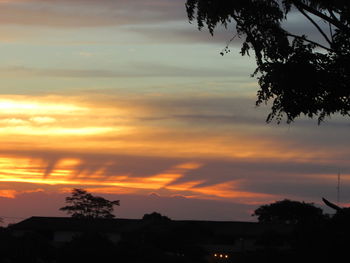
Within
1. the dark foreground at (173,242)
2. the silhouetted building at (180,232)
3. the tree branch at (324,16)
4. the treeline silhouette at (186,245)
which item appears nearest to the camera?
the tree branch at (324,16)

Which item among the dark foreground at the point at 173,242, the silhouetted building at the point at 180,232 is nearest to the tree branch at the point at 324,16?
the dark foreground at the point at 173,242

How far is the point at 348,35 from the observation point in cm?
2834

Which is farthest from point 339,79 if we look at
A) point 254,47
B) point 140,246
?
point 140,246

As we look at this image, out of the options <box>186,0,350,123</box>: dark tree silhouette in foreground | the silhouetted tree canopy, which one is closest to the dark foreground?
<box>186,0,350,123</box>: dark tree silhouette in foreground

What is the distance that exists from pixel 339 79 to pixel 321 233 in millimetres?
22125

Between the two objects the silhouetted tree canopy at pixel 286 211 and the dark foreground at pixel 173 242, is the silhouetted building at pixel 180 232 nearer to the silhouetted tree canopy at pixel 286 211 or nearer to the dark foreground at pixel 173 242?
the dark foreground at pixel 173 242

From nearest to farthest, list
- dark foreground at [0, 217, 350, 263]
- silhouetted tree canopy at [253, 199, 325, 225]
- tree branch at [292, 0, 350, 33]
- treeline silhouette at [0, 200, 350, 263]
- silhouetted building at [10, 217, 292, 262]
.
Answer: tree branch at [292, 0, 350, 33] < treeline silhouette at [0, 200, 350, 263] < dark foreground at [0, 217, 350, 263] < silhouetted building at [10, 217, 292, 262] < silhouetted tree canopy at [253, 199, 325, 225]

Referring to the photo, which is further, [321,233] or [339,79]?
[321,233]

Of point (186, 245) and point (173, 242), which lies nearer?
point (186, 245)

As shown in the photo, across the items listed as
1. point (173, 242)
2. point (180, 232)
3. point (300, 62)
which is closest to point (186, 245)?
point (173, 242)

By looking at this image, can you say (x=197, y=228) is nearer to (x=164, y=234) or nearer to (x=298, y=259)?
(x=164, y=234)

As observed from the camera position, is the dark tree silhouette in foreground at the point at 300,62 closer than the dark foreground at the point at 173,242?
Yes

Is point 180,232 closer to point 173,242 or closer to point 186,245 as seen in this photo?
point 173,242

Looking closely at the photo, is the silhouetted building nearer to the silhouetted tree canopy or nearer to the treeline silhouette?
the treeline silhouette
